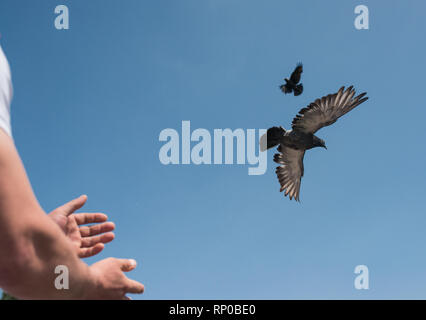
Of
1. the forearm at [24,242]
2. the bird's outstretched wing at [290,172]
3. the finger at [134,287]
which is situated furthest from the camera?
the bird's outstretched wing at [290,172]

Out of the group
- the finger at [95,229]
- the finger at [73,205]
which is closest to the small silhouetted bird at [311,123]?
the finger at [95,229]

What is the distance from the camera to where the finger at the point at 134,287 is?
2.24 meters

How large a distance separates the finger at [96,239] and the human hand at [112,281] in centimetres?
102

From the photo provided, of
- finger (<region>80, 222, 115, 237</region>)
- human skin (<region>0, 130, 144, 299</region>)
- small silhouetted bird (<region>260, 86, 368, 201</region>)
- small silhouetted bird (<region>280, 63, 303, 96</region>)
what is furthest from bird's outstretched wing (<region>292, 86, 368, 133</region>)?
human skin (<region>0, 130, 144, 299</region>)

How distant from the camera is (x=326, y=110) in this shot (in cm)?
1608

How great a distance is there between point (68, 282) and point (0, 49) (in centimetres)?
114

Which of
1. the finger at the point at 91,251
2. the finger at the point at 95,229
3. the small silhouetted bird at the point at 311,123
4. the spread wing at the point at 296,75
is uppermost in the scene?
the spread wing at the point at 296,75

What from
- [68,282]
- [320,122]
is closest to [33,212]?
[68,282]

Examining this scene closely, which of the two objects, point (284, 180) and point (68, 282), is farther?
point (284, 180)

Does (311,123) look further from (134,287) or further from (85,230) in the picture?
(134,287)

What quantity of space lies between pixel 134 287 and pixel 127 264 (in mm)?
147

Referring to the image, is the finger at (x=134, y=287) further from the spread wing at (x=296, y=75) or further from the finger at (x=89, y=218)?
the spread wing at (x=296, y=75)
